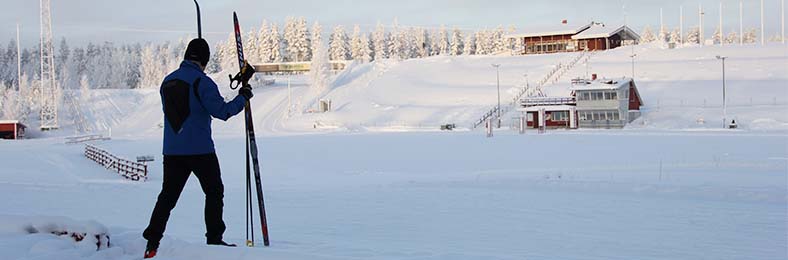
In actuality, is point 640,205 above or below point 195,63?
below

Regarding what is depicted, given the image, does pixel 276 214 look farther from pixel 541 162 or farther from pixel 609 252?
pixel 541 162

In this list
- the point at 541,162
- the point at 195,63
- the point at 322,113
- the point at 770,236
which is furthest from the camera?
the point at 322,113

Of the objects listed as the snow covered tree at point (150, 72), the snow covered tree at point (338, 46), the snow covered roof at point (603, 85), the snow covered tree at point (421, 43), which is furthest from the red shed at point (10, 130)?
the snow covered tree at point (421, 43)

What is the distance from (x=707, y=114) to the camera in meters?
59.8

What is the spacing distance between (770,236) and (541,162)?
57.0 ft

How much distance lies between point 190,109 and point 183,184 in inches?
25.6

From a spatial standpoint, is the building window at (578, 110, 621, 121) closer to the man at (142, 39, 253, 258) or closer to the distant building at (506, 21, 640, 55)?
the distant building at (506, 21, 640, 55)

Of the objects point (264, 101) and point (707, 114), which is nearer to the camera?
point (707, 114)

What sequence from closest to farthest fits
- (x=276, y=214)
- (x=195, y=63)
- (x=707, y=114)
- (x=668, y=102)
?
(x=195, y=63), (x=276, y=214), (x=707, y=114), (x=668, y=102)

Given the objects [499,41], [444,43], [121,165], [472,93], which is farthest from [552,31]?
[121,165]

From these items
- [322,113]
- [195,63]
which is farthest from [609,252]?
[322,113]

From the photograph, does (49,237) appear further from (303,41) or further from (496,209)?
(303,41)

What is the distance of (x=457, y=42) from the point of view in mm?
171000

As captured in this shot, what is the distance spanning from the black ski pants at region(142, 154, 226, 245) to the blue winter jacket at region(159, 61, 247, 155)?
8 centimetres
